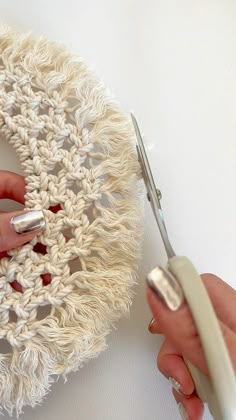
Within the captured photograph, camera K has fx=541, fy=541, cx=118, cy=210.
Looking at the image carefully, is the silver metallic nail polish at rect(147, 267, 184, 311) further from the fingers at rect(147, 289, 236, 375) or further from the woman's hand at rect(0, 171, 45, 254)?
the woman's hand at rect(0, 171, 45, 254)

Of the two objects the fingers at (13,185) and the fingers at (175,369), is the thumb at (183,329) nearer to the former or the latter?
the fingers at (175,369)

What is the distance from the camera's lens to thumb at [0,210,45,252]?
492 millimetres

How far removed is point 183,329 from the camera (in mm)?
351

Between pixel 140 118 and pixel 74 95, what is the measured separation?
11 centimetres

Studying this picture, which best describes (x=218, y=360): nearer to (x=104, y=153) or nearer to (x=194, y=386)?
(x=194, y=386)

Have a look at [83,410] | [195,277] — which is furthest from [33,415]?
[195,277]

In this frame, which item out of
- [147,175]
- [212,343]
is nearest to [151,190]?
[147,175]

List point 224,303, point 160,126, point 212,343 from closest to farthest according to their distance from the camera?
point 212,343 < point 224,303 < point 160,126

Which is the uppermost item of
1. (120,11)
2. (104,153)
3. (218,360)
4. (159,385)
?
(120,11)

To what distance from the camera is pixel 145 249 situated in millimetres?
595

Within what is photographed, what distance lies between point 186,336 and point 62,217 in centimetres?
21

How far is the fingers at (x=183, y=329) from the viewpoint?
345mm

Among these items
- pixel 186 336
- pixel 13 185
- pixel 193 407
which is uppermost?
pixel 13 185

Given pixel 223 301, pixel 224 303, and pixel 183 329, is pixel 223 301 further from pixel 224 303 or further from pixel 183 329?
pixel 183 329
